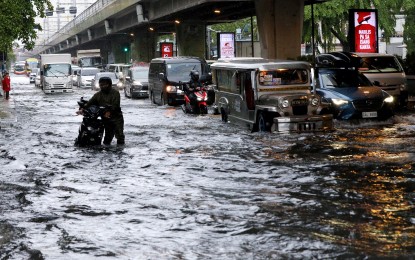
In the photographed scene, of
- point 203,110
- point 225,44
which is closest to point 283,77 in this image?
point 203,110

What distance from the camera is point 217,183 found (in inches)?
493

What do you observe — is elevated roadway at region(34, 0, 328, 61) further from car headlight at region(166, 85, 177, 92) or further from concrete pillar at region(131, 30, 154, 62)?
car headlight at region(166, 85, 177, 92)

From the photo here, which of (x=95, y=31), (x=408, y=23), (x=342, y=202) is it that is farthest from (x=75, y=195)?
(x=95, y=31)

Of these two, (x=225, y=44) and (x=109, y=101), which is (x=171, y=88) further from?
(x=225, y=44)

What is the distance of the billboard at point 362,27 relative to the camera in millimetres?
34969

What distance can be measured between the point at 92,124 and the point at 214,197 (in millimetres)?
7636

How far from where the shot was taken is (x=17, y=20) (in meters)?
42.2

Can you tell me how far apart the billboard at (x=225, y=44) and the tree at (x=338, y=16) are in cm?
486

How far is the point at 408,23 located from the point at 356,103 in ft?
138

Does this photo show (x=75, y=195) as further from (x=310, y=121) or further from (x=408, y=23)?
(x=408, y=23)

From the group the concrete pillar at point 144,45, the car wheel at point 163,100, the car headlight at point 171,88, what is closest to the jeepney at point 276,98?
the car headlight at point 171,88

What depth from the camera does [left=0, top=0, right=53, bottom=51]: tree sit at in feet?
132

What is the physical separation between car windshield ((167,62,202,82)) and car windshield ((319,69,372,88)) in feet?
34.4

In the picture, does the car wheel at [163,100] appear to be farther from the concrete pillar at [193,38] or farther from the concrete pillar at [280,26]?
the concrete pillar at [193,38]
